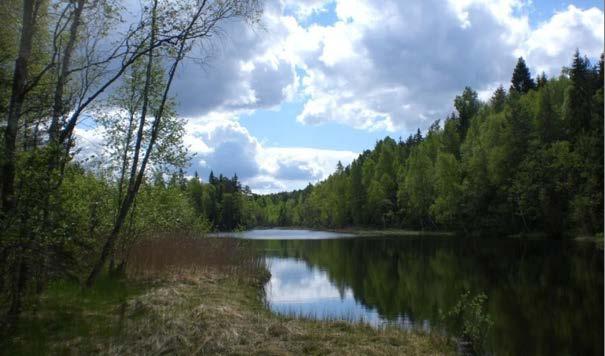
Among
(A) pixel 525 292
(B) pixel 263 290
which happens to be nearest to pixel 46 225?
(B) pixel 263 290

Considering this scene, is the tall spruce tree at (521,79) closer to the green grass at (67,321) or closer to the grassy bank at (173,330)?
the grassy bank at (173,330)

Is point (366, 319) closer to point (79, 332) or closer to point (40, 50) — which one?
point (79, 332)

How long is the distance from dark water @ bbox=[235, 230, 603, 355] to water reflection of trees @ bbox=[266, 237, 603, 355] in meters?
0.03

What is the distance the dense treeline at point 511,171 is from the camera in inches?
2182

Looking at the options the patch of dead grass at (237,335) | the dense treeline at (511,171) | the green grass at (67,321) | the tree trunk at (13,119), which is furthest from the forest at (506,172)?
the tree trunk at (13,119)

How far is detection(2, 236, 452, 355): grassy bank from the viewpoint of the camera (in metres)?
9.65

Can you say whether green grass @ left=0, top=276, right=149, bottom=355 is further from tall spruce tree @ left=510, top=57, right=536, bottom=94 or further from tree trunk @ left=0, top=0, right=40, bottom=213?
tall spruce tree @ left=510, top=57, right=536, bottom=94

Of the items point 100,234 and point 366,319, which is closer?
point 366,319

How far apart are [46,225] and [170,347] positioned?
3185 millimetres

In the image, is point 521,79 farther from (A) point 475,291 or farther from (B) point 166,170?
(B) point 166,170

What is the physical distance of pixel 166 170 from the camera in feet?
63.6

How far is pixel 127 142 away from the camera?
61.5ft

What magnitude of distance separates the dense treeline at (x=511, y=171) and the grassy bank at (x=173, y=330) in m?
46.4

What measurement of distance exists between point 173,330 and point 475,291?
14.7m
